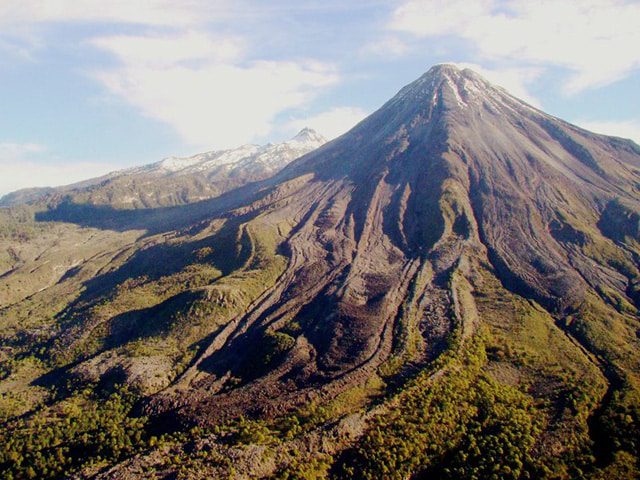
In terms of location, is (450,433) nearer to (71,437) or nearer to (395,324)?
(395,324)

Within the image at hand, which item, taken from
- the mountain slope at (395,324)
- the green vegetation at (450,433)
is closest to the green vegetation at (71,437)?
Answer: the mountain slope at (395,324)

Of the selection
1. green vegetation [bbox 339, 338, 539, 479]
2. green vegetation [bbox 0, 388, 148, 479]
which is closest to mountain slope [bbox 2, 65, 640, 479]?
green vegetation [bbox 339, 338, 539, 479]

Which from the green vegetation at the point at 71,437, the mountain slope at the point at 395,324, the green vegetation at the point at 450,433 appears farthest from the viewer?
the green vegetation at the point at 71,437

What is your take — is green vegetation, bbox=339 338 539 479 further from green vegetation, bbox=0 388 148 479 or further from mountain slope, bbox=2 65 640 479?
green vegetation, bbox=0 388 148 479

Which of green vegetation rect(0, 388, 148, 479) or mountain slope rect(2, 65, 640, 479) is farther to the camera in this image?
green vegetation rect(0, 388, 148, 479)

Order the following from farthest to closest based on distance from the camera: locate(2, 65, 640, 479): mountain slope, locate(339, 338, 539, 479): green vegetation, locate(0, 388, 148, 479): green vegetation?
locate(0, 388, 148, 479): green vegetation < locate(2, 65, 640, 479): mountain slope < locate(339, 338, 539, 479): green vegetation

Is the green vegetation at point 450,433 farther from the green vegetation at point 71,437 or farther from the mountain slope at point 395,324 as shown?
the green vegetation at point 71,437

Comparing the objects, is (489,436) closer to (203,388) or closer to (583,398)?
(583,398)

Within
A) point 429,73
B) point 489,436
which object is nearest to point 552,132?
point 429,73

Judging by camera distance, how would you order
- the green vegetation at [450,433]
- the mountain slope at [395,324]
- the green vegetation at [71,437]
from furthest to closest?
the green vegetation at [71,437] < the mountain slope at [395,324] < the green vegetation at [450,433]
